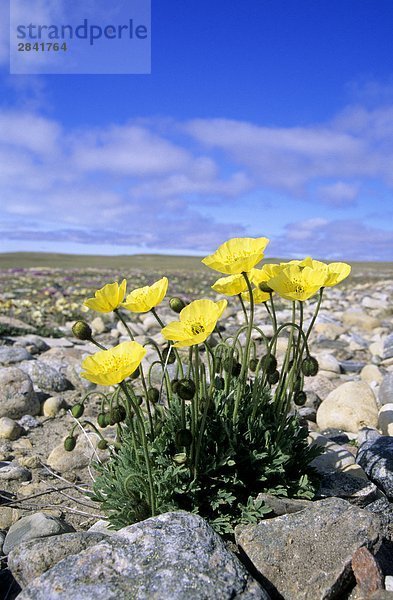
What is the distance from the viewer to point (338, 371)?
7.93m

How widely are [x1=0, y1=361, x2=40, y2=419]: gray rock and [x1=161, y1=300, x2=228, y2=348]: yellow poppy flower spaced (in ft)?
11.2

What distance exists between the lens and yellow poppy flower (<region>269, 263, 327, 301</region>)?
10.5 ft

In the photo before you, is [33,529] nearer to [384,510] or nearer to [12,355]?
[384,510]

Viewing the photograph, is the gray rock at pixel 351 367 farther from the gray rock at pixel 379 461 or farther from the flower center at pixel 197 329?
the flower center at pixel 197 329

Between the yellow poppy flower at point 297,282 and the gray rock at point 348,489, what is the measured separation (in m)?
1.35

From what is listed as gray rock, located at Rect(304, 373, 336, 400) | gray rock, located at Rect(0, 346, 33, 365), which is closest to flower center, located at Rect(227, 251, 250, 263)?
gray rock, located at Rect(304, 373, 336, 400)

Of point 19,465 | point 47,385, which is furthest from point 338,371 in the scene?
point 19,465

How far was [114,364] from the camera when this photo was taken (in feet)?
9.78

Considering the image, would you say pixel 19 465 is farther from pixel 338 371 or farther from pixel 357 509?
pixel 338 371

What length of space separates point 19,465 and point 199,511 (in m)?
2.02

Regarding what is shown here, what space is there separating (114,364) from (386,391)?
408 centimetres

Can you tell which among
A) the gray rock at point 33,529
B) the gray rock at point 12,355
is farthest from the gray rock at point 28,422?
the gray rock at point 33,529

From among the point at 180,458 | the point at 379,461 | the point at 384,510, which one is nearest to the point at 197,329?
the point at 180,458

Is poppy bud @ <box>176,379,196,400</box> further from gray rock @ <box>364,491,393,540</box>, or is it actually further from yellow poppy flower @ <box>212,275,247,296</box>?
gray rock @ <box>364,491,393,540</box>
